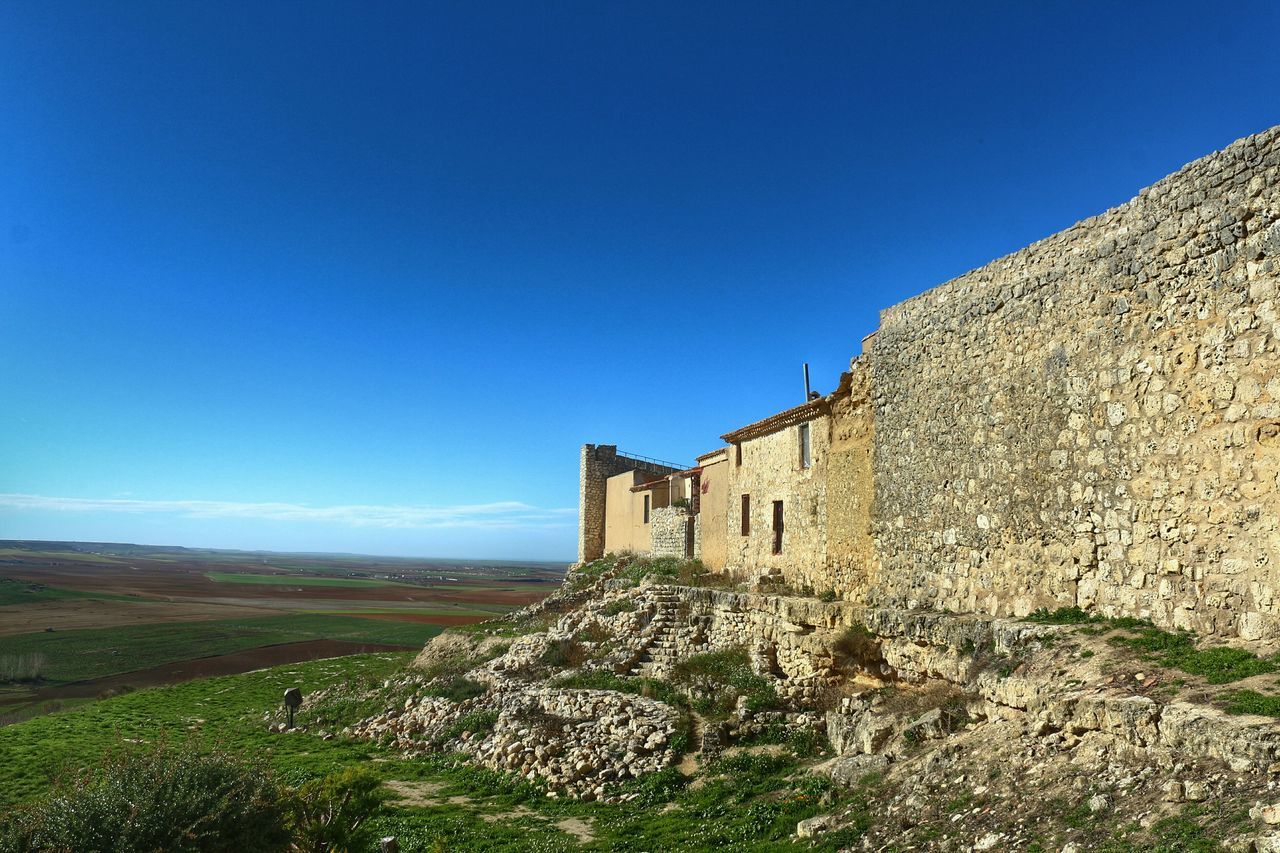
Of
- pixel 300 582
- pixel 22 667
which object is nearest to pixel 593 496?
pixel 22 667

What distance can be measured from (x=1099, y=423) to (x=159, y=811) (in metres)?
11.2

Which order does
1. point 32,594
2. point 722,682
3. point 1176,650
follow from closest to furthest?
point 1176,650 → point 722,682 → point 32,594

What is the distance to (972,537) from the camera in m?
11.9

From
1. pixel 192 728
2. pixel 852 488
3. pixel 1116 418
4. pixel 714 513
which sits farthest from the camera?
pixel 714 513

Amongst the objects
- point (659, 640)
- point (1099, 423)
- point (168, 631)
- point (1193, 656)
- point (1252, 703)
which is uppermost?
point (1099, 423)

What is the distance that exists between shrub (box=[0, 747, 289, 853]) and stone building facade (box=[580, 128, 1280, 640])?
Result: 9797 mm

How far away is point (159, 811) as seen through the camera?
5520mm

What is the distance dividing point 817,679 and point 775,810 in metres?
4.67

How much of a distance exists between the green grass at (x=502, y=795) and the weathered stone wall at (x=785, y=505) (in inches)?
276

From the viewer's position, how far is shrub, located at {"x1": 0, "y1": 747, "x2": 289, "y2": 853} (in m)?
5.23

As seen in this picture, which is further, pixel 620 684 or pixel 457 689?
pixel 457 689

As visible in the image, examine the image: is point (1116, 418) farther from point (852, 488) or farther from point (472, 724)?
point (472, 724)

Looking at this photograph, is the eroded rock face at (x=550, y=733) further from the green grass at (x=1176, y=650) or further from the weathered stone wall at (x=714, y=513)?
the weathered stone wall at (x=714, y=513)

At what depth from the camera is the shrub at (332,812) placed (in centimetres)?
641
